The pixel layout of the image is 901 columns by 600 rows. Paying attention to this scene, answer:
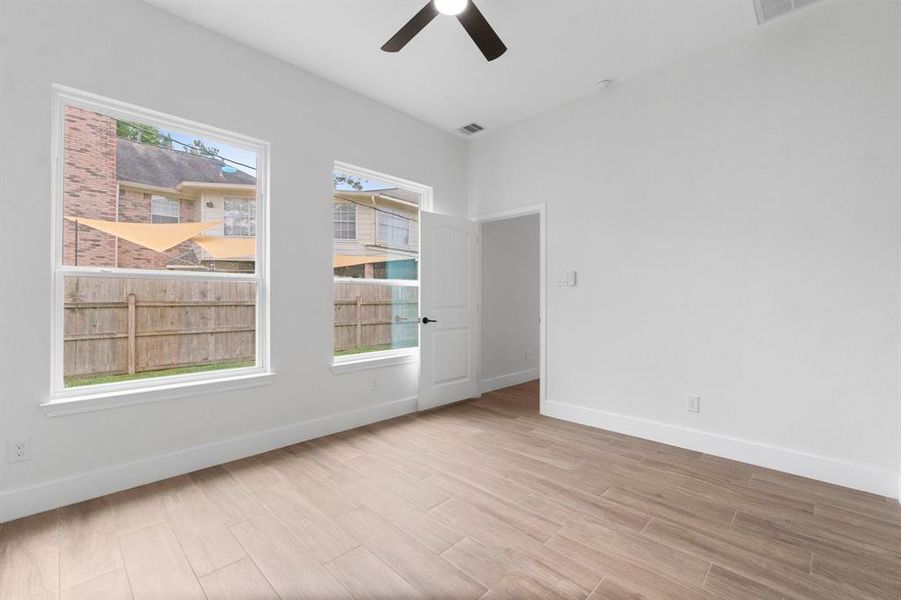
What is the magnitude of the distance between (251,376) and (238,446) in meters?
0.51

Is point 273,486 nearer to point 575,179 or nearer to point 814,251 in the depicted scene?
point 575,179

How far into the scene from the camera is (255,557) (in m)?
1.86

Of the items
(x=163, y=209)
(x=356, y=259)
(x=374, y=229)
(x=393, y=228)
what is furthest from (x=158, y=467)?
(x=393, y=228)

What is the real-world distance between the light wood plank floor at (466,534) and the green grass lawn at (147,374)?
27.4 inches

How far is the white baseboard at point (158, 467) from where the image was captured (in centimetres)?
221

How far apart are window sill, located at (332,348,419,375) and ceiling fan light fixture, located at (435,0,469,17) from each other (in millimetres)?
2731

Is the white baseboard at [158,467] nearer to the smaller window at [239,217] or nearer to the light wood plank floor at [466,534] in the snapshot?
the light wood plank floor at [466,534]

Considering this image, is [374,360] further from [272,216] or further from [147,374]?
[147,374]

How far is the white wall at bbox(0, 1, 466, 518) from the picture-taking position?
2209 millimetres

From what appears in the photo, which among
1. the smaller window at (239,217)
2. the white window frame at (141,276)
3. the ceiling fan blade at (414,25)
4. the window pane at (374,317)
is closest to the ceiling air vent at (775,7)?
the ceiling fan blade at (414,25)

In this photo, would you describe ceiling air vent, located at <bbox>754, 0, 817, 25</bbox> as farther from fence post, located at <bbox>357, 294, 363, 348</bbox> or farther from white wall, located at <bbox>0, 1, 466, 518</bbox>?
fence post, located at <bbox>357, 294, 363, 348</bbox>

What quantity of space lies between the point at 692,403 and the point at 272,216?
3624mm

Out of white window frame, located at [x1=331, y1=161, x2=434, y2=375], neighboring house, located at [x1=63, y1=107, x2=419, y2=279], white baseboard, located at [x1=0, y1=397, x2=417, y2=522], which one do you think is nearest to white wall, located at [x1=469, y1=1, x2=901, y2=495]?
white window frame, located at [x1=331, y1=161, x2=434, y2=375]

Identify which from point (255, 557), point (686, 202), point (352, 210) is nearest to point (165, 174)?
point (352, 210)
